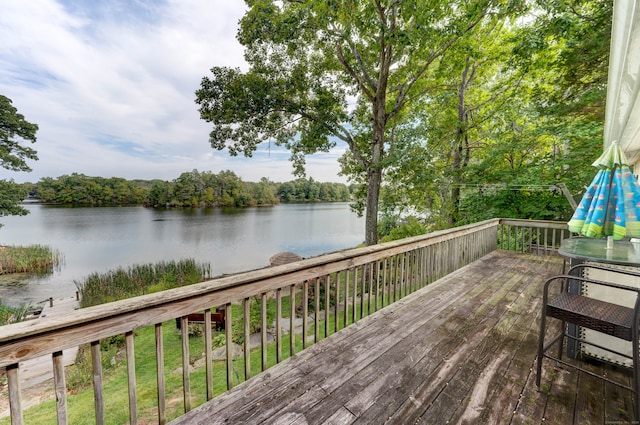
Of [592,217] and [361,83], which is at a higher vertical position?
[361,83]

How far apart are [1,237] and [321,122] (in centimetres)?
2813

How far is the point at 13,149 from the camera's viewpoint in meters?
14.8

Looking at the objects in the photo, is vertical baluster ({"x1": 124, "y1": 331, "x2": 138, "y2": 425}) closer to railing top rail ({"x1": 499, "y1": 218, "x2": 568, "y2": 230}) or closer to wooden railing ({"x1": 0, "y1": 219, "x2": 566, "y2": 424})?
wooden railing ({"x1": 0, "y1": 219, "x2": 566, "y2": 424})

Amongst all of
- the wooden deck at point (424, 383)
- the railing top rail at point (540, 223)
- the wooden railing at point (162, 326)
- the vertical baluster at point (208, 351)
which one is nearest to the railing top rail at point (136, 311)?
the wooden railing at point (162, 326)

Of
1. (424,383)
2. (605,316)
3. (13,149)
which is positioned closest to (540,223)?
(605,316)

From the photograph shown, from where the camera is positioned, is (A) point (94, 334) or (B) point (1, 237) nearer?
(A) point (94, 334)

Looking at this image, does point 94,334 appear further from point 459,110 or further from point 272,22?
point 459,110

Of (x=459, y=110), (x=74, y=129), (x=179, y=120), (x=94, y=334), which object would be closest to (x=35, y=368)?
(x=94, y=334)

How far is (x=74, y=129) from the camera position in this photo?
21.8 metres

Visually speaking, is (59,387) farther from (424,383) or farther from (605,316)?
(605,316)

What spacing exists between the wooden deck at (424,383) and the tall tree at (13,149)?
19.9 meters

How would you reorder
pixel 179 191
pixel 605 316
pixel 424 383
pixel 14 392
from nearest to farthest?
pixel 14 392, pixel 605 316, pixel 424 383, pixel 179 191

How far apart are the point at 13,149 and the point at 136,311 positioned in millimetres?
21415

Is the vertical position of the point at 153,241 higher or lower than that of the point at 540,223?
lower
